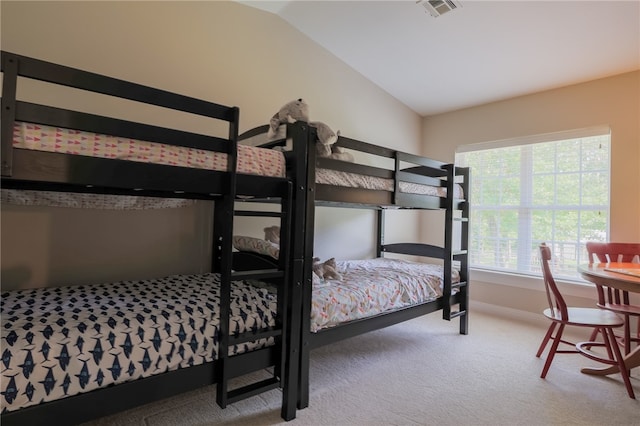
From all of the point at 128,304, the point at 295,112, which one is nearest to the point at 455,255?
the point at 295,112

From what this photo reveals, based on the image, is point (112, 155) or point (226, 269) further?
point (226, 269)

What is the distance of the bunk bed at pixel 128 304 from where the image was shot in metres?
1.22

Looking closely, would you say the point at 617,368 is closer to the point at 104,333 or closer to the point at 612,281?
the point at 612,281

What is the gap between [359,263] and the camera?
3.56m

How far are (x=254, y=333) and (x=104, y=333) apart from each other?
689mm

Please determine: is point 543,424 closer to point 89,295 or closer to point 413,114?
point 89,295

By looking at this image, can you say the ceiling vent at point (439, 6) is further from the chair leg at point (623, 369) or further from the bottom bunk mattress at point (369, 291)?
the chair leg at point (623, 369)

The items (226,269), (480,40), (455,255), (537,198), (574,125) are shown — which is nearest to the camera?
(226,269)

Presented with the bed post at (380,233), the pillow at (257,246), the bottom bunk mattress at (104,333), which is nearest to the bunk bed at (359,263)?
the pillow at (257,246)

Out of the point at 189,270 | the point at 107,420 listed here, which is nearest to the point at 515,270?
the point at 189,270

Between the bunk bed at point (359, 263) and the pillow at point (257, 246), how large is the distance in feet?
0.81

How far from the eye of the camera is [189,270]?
2.81 metres

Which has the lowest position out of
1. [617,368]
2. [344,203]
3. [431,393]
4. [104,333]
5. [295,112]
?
[431,393]

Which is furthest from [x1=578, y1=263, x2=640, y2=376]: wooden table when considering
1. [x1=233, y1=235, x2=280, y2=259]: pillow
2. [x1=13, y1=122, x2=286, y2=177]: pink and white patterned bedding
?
[x1=13, y1=122, x2=286, y2=177]: pink and white patterned bedding
